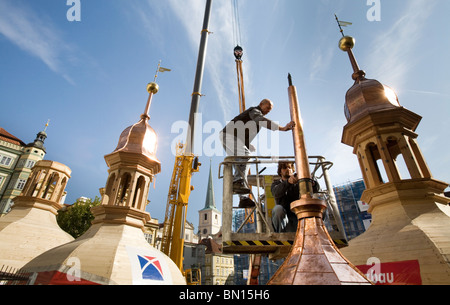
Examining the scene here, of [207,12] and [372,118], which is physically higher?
[207,12]

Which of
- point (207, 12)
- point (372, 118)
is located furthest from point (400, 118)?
point (207, 12)

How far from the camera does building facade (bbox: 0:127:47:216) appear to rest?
37894 mm

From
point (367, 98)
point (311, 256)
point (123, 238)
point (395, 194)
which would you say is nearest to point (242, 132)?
point (311, 256)

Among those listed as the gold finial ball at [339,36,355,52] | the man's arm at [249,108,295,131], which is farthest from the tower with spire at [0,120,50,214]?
the gold finial ball at [339,36,355,52]

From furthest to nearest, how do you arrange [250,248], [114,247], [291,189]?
[114,247]
[291,189]
[250,248]

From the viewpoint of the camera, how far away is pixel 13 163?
40625 mm

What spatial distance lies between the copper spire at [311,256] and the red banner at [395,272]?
183 inches

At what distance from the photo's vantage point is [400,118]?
7848 millimetres

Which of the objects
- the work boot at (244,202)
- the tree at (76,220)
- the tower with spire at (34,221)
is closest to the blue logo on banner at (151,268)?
the work boot at (244,202)

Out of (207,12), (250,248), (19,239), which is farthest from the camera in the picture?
(207,12)

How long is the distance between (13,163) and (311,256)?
56405 millimetres

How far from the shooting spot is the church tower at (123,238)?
24.7 feet
